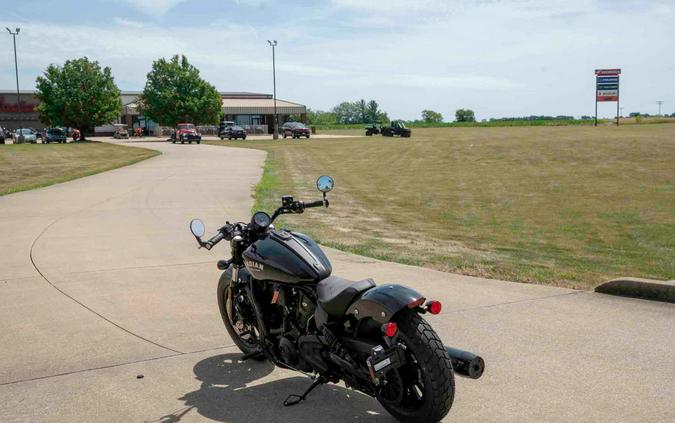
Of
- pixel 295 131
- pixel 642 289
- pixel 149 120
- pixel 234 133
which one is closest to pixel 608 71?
pixel 295 131

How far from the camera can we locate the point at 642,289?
7.07m

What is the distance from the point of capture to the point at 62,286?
26.1 ft

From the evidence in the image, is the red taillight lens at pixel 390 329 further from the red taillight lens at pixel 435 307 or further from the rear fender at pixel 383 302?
the red taillight lens at pixel 435 307

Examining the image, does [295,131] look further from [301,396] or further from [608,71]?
[301,396]

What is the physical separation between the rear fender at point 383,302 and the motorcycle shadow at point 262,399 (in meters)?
0.79

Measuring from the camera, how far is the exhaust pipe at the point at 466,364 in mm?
3965

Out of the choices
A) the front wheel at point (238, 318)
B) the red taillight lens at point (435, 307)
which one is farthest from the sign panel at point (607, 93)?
the red taillight lens at point (435, 307)

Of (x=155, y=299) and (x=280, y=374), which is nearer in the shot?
(x=280, y=374)

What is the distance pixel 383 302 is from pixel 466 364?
0.64 meters

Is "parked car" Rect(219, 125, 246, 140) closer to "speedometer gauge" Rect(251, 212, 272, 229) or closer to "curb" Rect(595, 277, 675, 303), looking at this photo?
"curb" Rect(595, 277, 675, 303)

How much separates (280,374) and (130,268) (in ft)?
14.7

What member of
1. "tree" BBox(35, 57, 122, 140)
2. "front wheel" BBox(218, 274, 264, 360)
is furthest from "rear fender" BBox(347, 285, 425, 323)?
"tree" BBox(35, 57, 122, 140)

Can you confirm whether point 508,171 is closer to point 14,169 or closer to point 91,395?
point 14,169

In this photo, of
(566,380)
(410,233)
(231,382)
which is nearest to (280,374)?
(231,382)
